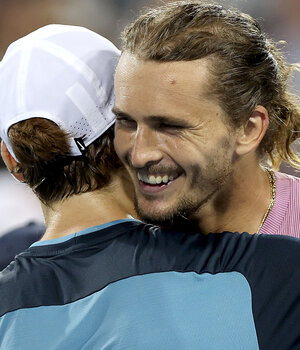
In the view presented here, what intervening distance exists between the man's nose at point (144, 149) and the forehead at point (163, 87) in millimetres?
43

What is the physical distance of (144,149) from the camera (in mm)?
1270

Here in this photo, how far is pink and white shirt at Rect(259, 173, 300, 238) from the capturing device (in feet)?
4.80

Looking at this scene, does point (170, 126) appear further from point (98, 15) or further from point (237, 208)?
point (98, 15)

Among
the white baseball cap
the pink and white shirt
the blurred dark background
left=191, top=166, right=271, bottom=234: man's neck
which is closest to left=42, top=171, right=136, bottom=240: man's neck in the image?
the white baseball cap

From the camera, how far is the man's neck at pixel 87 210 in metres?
1.27

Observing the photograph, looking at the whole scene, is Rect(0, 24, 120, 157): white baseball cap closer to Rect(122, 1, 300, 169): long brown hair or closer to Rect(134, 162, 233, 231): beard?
→ Rect(122, 1, 300, 169): long brown hair

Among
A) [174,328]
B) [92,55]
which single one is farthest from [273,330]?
[92,55]

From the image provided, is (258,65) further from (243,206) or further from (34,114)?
(34,114)

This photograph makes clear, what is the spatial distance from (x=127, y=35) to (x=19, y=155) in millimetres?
380

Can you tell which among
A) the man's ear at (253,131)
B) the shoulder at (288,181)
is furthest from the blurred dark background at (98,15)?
the man's ear at (253,131)

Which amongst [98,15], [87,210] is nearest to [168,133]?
[87,210]

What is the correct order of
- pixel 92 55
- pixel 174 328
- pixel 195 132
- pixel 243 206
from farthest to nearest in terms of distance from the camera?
1. pixel 243 206
2. pixel 92 55
3. pixel 195 132
4. pixel 174 328

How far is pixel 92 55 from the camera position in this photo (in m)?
1.39

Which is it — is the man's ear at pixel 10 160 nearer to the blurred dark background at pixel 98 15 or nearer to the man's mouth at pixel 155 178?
the man's mouth at pixel 155 178
